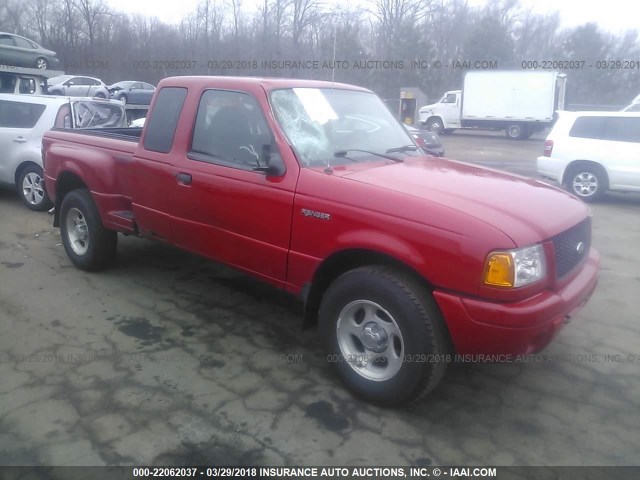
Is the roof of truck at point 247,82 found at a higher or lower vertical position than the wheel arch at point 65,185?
higher

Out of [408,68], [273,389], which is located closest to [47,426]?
[273,389]

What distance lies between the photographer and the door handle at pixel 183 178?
166 inches

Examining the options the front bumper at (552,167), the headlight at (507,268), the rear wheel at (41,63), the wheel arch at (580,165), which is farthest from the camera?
the rear wheel at (41,63)

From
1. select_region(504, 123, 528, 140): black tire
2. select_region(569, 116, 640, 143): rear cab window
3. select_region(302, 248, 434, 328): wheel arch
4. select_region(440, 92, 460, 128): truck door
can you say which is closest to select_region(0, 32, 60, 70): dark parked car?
select_region(569, 116, 640, 143): rear cab window

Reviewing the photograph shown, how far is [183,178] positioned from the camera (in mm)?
4254

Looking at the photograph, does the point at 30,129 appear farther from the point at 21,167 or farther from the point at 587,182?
the point at 587,182

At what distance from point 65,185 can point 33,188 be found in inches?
113

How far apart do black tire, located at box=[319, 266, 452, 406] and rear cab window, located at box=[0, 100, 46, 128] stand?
261 inches

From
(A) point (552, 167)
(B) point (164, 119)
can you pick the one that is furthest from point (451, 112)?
(B) point (164, 119)

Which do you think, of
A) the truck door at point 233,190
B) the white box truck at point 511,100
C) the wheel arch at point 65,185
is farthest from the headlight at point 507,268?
the white box truck at point 511,100

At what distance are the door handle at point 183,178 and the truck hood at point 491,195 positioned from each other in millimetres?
1365

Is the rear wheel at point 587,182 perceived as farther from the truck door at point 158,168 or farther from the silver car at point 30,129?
the silver car at point 30,129

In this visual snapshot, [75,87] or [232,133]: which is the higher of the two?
[75,87]

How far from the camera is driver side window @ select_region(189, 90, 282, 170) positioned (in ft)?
12.6
